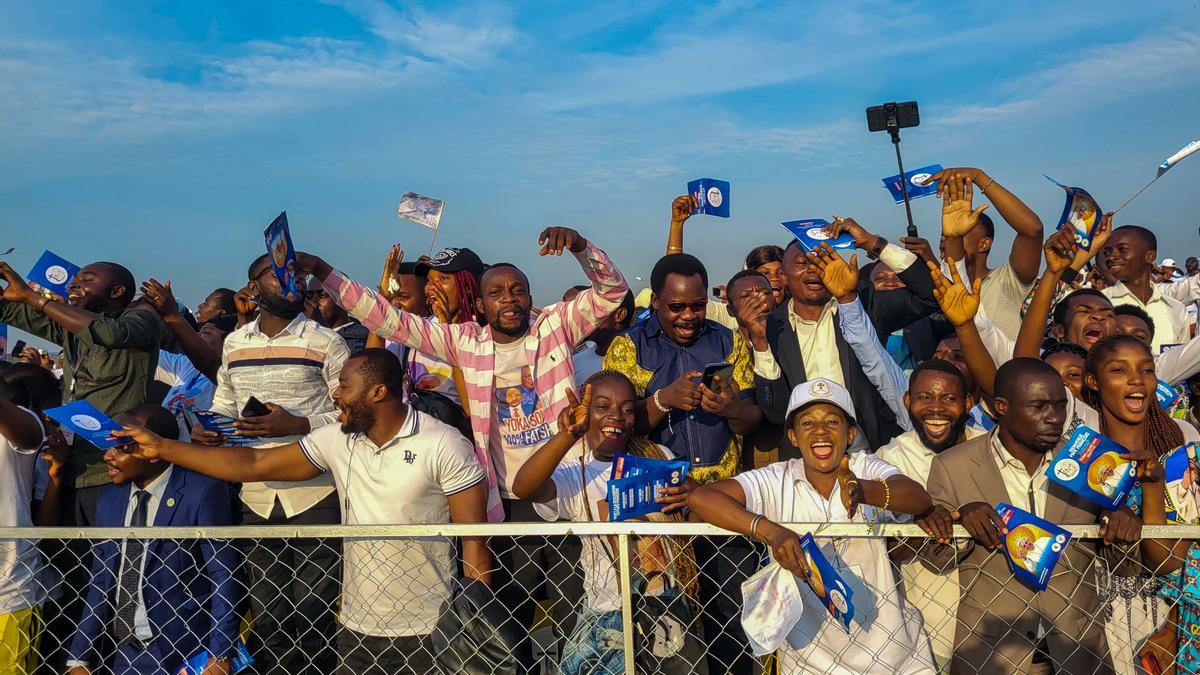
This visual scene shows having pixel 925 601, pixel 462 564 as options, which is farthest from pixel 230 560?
pixel 925 601

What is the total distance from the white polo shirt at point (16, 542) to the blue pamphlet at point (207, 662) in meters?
0.89

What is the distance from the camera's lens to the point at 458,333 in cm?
551

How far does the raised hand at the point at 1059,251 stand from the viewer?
539 centimetres

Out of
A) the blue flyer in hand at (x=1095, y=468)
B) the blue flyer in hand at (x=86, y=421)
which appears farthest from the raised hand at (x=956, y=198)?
the blue flyer in hand at (x=86, y=421)

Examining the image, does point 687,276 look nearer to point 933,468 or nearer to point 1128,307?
point 933,468

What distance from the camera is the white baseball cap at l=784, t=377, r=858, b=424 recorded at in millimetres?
4289

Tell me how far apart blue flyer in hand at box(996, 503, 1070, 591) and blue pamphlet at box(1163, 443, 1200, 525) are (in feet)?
2.99

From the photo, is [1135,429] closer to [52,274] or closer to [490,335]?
[490,335]

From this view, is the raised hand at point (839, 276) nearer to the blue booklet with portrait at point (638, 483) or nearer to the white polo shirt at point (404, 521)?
the blue booklet with portrait at point (638, 483)

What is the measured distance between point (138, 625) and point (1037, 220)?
4.92 metres

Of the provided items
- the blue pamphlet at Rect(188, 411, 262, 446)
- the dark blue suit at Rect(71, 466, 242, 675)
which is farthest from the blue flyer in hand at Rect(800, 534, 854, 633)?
the blue pamphlet at Rect(188, 411, 262, 446)

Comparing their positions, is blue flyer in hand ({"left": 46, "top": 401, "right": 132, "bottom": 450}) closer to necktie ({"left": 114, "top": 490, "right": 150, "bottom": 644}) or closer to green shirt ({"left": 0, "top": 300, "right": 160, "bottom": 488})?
necktie ({"left": 114, "top": 490, "right": 150, "bottom": 644})

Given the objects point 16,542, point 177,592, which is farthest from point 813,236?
point 16,542

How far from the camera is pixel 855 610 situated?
397 cm
